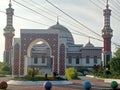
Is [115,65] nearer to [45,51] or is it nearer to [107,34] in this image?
[107,34]

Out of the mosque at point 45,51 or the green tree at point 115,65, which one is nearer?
the green tree at point 115,65

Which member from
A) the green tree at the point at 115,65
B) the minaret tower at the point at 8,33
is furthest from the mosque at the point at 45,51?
the green tree at the point at 115,65

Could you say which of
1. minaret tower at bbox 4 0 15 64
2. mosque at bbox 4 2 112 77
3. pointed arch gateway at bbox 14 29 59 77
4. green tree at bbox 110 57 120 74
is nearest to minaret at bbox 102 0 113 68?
mosque at bbox 4 2 112 77

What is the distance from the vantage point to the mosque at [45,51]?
49938mm

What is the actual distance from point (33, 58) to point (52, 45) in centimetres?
2704

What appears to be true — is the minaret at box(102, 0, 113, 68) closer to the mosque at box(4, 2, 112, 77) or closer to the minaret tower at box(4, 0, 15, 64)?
the mosque at box(4, 2, 112, 77)

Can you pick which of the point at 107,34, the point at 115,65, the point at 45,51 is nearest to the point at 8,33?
the point at 45,51

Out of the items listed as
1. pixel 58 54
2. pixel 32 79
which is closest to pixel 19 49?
pixel 58 54

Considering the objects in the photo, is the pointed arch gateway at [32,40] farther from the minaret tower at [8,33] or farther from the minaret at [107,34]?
the minaret at [107,34]

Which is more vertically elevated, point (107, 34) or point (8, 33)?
point (8, 33)

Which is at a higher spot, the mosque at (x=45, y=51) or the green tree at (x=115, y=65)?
the mosque at (x=45, y=51)

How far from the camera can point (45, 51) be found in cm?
7769

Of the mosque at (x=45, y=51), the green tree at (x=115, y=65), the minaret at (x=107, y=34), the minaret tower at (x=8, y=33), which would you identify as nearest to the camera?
the green tree at (x=115, y=65)

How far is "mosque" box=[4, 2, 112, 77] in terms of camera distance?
49.9 meters
